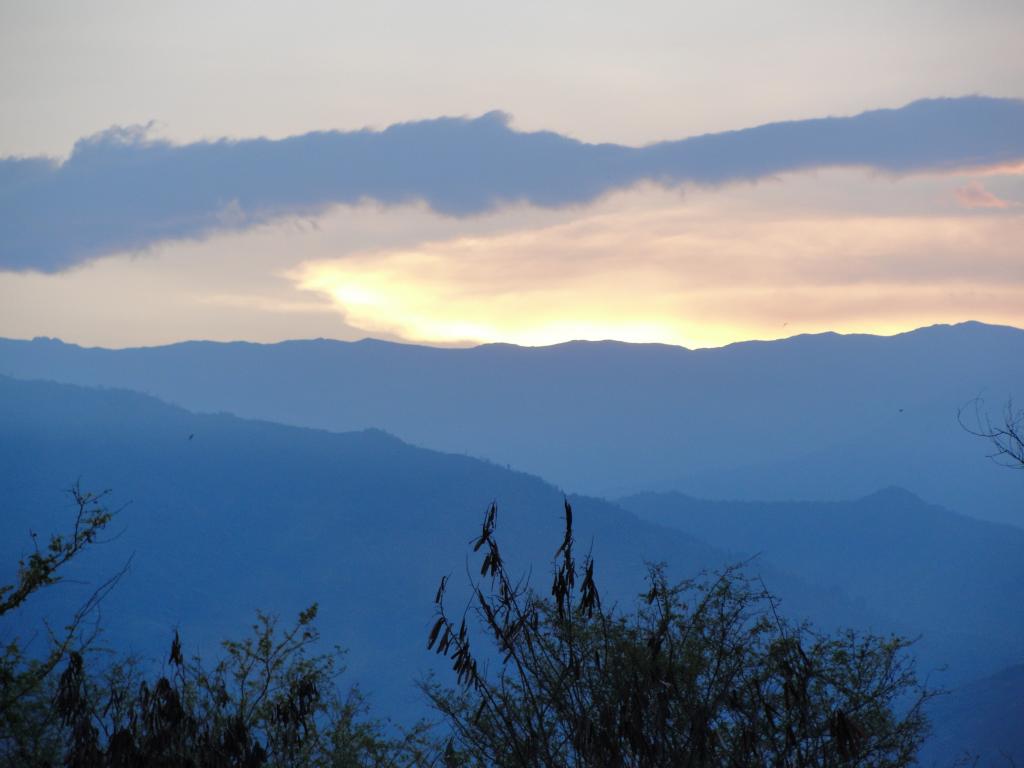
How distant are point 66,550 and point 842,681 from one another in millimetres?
15414

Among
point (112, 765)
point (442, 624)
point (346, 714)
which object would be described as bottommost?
point (346, 714)

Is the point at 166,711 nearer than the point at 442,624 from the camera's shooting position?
No

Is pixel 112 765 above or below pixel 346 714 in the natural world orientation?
above

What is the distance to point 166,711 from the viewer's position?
32.7ft

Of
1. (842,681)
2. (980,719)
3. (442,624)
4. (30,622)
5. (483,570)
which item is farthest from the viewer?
(30,622)

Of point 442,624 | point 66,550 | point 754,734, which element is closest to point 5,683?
point 66,550

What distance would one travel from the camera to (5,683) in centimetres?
1099

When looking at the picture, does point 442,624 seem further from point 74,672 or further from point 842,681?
point 842,681

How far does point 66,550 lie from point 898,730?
45.2ft

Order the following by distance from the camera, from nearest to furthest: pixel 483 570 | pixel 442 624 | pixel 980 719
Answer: pixel 483 570
pixel 442 624
pixel 980 719

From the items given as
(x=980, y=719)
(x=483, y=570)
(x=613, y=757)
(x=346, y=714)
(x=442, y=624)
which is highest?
(x=483, y=570)

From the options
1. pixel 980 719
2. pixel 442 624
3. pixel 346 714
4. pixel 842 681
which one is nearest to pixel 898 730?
pixel 842 681

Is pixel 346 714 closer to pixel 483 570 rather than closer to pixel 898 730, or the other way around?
pixel 898 730

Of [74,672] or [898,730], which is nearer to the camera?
[74,672]
